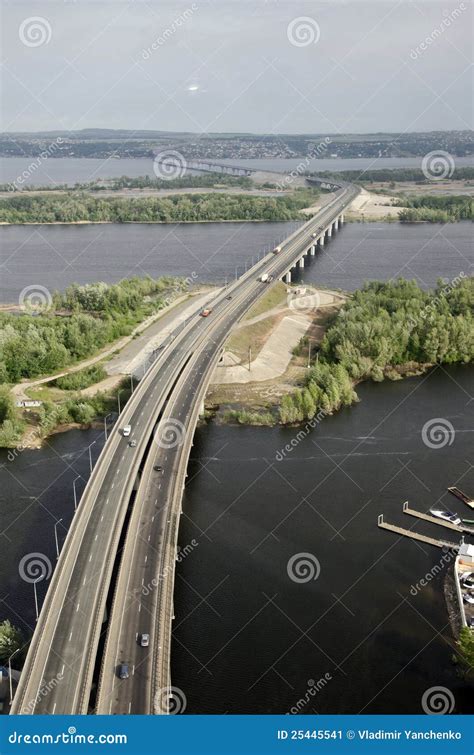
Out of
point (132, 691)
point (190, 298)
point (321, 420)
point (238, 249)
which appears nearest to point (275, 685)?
point (132, 691)

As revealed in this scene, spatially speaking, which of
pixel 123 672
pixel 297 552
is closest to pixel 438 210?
pixel 297 552

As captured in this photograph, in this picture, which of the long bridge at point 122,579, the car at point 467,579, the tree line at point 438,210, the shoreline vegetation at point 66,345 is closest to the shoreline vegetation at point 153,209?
the tree line at point 438,210

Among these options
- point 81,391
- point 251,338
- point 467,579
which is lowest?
point 81,391

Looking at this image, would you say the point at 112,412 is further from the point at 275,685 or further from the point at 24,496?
the point at 275,685

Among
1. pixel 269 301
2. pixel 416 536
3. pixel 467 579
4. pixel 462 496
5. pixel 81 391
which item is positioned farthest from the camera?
pixel 269 301

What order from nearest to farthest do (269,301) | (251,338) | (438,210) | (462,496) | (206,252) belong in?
1. (462,496)
2. (251,338)
3. (269,301)
4. (206,252)
5. (438,210)

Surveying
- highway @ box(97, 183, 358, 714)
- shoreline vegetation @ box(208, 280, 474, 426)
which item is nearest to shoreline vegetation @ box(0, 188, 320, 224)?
shoreline vegetation @ box(208, 280, 474, 426)

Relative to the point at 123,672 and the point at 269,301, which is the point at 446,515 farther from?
the point at 269,301

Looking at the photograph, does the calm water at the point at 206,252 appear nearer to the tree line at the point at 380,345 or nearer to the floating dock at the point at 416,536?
the tree line at the point at 380,345
